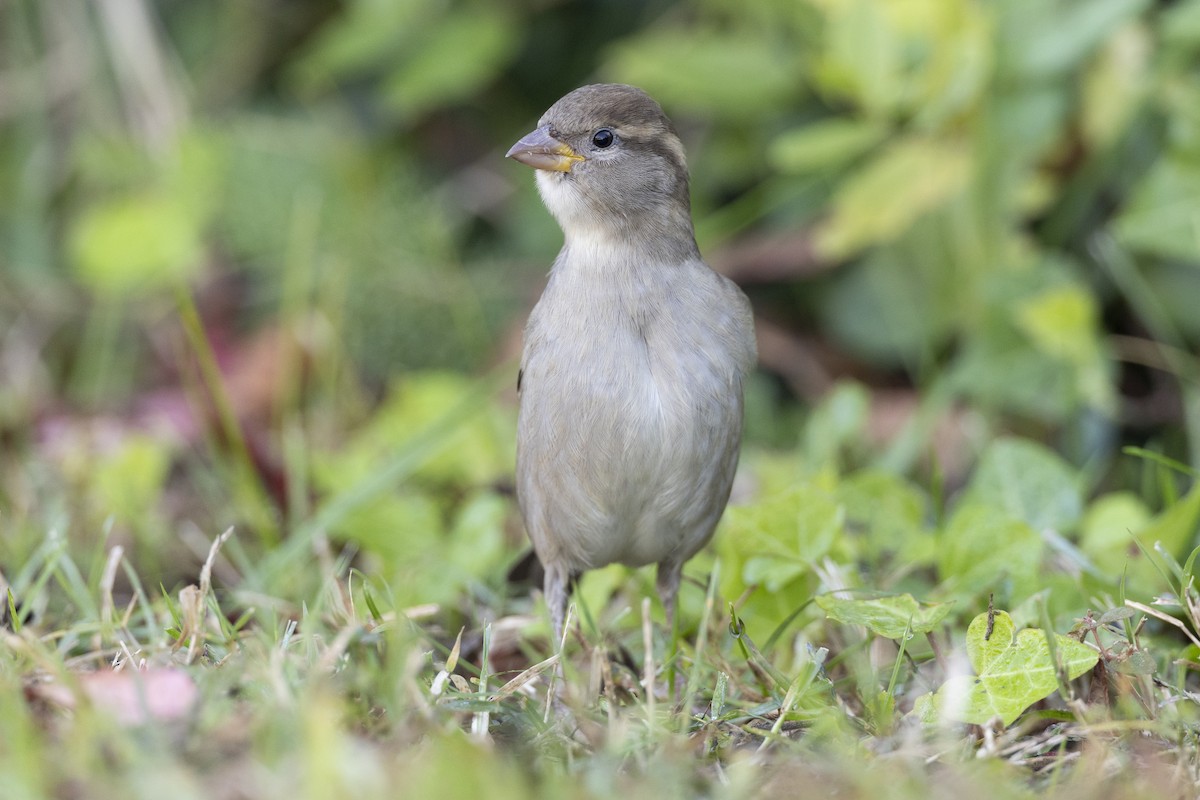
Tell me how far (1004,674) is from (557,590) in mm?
1265

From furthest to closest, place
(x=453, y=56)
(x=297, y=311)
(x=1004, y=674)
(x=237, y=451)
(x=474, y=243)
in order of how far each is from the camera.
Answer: (x=474, y=243) → (x=453, y=56) → (x=297, y=311) → (x=237, y=451) → (x=1004, y=674)

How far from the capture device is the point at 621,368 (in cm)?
321

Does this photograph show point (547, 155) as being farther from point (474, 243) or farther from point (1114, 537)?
point (474, 243)

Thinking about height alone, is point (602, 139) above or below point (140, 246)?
above

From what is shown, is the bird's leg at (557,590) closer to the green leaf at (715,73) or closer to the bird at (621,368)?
the bird at (621,368)

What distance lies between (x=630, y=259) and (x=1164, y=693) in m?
1.58

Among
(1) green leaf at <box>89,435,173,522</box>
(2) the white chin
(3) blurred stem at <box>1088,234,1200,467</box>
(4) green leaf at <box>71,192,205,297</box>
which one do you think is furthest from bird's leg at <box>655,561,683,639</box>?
(4) green leaf at <box>71,192,205,297</box>

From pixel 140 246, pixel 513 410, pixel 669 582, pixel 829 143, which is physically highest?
pixel 829 143

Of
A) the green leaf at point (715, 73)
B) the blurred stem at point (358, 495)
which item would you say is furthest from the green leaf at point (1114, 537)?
the green leaf at point (715, 73)

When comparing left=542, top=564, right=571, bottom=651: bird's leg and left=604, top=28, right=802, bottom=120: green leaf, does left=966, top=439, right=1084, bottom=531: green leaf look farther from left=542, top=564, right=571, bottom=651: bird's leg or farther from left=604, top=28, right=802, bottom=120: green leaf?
left=604, top=28, right=802, bottom=120: green leaf

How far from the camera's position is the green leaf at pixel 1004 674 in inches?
96.4

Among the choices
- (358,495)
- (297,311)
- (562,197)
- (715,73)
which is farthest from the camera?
(297,311)

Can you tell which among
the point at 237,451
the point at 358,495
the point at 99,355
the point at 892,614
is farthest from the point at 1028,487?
the point at 99,355

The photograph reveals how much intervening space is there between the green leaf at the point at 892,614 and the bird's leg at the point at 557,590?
2.69 feet
